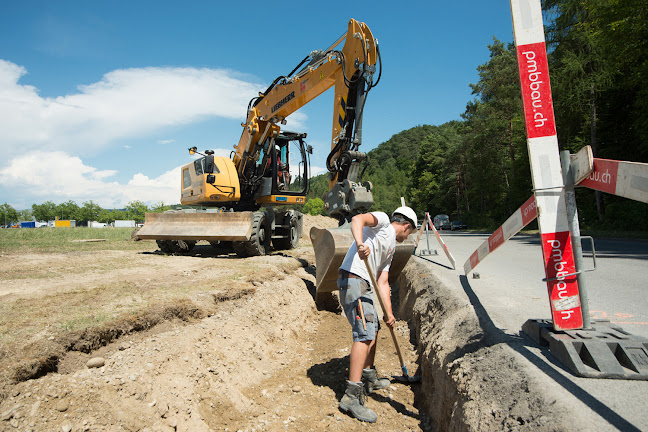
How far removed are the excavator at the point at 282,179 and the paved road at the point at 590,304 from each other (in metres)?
1.64

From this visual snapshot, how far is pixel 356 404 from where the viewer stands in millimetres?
3520

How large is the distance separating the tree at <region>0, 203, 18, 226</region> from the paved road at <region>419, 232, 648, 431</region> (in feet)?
347

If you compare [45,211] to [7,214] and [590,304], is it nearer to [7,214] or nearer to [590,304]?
[7,214]

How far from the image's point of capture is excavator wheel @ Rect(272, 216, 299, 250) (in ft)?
41.5

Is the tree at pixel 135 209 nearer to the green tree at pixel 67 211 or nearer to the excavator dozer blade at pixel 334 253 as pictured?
the green tree at pixel 67 211

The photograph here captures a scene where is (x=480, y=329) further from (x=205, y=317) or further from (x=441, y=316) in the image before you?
(x=205, y=317)

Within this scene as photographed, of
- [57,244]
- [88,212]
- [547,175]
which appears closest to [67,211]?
[88,212]

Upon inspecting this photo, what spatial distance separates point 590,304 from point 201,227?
840 cm

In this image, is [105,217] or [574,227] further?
[105,217]

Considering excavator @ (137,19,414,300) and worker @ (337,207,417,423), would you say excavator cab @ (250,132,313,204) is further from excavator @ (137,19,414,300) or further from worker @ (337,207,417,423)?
worker @ (337,207,417,423)

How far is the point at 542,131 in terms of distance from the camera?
3010 mm

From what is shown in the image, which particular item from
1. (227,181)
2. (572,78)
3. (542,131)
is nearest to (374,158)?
(572,78)

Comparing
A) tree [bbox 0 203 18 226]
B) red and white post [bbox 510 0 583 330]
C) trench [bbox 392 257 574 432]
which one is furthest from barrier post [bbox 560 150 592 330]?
tree [bbox 0 203 18 226]

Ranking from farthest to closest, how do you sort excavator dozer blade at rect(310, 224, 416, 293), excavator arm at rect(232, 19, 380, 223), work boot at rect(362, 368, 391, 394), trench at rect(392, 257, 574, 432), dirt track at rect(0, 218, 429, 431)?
excavator arm at rect(232, 19, 380, 223) → excavator dozer blade at rect(310, 224, 416, 293) → work boot at rect(362, 368, 391, 394) → dirt track at rect(0, 218, 429, 431) → trench at rect(392, 257, 574, 432)
